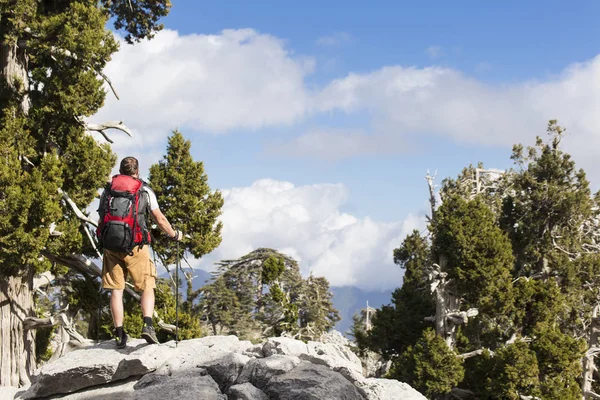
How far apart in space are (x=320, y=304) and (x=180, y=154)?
2285 centimetres

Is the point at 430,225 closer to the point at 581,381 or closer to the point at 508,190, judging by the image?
the point at 508,190

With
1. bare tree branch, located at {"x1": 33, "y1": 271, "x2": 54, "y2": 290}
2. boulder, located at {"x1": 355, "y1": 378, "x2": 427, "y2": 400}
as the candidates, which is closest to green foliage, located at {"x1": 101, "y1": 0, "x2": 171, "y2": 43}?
bare tree branch, located at {"x1": 33, "y1": 271, "x2": 54, "y2": 290}

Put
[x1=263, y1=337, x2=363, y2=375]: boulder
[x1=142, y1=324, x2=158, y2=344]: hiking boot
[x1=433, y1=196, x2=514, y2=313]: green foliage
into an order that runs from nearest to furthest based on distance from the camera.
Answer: [x1=263, y1=337, x2=363, y2=375]: boulder < [x1=142, y1=324, x2=158, y2=344]: hiking boot < [x1=433, y1=196, x2=514, y2=313]: green foliage

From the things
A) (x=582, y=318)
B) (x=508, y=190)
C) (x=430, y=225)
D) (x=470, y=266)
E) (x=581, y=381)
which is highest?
(x=508, y=190)

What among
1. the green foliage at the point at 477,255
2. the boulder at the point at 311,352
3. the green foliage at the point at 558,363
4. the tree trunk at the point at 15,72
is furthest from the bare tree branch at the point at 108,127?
the green foliage at the point at 558,363

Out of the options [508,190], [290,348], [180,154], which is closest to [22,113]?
[180,154]

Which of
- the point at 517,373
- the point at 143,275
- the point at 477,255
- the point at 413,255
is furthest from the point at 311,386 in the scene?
the point at 413,255

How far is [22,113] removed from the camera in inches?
570

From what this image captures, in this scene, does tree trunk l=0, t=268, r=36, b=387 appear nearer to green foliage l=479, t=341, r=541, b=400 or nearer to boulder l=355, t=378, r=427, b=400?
boulder l=355, t=378, r=427, b=400

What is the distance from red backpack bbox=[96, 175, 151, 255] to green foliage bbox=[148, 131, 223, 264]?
10.5 meters

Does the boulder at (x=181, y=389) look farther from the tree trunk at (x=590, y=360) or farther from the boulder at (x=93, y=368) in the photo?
the tree trunk at (x=590, y=360)

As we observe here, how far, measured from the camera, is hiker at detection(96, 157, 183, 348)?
7852mm

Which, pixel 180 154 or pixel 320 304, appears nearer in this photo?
pixel 180 154

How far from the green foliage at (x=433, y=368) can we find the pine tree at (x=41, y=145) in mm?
13904
